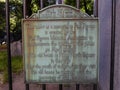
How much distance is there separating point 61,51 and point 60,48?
0.03 meters

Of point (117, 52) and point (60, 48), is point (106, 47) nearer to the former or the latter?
point (117, 52)

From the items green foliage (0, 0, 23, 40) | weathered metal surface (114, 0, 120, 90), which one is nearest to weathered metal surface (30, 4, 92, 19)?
weathered metal surface (114, 0, 120, 90)

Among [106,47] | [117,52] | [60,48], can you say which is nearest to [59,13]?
[60,48]

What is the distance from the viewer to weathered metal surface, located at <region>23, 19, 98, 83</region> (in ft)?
8.64

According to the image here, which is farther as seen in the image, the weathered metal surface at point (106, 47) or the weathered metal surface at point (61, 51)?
the weathered metal surface at point (106, 47)

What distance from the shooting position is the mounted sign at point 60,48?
8.63 feet

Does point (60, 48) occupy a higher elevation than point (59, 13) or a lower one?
lower

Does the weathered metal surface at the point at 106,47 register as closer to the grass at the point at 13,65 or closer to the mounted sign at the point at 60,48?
the mounted sign at the point at 60,48

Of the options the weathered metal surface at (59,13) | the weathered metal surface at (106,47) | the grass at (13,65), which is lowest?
the grass at (13,65)

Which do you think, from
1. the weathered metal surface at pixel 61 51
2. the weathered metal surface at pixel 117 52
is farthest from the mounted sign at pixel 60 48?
the weathered metal surface at pixel 117 52

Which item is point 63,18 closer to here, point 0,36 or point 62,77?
point 62,77

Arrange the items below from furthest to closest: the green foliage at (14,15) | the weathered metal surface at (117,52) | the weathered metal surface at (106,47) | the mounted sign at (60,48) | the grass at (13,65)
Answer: the green foliage at (14,15), the grass at (13,65), the weathered metal surface at (106,47), the weathered metal surface at (117,52), the mounted sign at (60,48)

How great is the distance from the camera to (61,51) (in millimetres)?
2668

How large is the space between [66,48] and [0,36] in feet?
31.8
